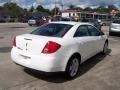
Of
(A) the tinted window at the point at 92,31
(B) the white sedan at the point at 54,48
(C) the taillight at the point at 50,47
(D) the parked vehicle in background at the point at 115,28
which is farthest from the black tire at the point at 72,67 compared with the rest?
(D) the parked vehicle in background at the point at 115,28

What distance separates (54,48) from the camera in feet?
19.9

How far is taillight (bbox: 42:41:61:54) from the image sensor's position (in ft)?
19.8

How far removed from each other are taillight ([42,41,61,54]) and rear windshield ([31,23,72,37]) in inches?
26.3

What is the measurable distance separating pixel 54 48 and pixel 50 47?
10cm

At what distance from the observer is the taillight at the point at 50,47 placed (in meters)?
6.03

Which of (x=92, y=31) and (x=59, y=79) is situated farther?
(x=92, y=31)

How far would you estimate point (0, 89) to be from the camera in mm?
5719

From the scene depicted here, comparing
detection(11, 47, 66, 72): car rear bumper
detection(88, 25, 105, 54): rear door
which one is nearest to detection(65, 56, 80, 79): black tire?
detection(11, 47, 66, 72): car rear bumper

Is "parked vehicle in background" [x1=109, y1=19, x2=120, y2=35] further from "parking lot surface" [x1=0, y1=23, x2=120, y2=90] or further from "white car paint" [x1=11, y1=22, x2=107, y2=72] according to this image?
"white car paint" [x1=11, y1=22, x2=107, y2=72]

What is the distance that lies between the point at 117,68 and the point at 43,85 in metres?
3.14

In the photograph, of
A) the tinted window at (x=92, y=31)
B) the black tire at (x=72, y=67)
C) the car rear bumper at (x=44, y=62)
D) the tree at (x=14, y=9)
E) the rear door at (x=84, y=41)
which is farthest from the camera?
the tree at (x=14, y=9)

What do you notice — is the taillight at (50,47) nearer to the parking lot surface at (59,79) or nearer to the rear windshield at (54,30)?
the rear windshield at (54,30)

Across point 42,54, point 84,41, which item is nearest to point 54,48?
point 42,54

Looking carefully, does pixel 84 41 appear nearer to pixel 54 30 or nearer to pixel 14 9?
pixel 54 30
